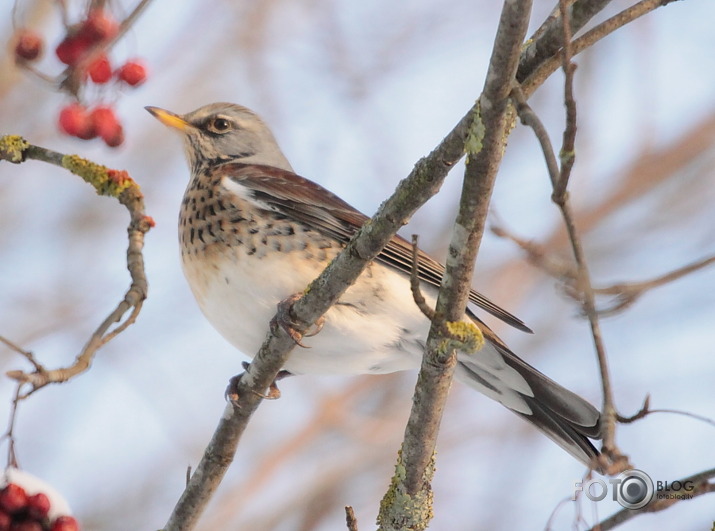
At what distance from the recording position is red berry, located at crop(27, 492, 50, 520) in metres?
2.77

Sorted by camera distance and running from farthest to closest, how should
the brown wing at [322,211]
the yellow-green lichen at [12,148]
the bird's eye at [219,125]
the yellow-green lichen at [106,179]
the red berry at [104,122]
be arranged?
1. the bird's eye at [219,125]
2. the brown wing at [322,211]
3. the yellow-green lichen at [106,179]
4. the red berry at [104,122]
5. the yellow-green lichen at [12,148]

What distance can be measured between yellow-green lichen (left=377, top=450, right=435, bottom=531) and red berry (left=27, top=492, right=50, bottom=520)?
1127 mm

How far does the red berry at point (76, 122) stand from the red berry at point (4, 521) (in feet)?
4.61

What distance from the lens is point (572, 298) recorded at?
2.13 m

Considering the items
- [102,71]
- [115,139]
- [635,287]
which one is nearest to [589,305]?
[635,287]

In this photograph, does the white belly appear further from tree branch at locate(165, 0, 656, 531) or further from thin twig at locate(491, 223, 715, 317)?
thin twig at locate(491, 223, 715, 317)

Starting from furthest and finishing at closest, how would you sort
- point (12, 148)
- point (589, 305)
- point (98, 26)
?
point (12, 148), point (98, 26), point (589, 305)

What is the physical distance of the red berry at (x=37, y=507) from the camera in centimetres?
277

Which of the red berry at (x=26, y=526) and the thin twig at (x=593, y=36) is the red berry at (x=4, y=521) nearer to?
the red berry at (x=26, y=526)

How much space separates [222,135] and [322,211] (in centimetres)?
118

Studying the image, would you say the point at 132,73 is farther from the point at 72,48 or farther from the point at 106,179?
the point at 106,179

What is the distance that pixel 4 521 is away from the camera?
107 inches

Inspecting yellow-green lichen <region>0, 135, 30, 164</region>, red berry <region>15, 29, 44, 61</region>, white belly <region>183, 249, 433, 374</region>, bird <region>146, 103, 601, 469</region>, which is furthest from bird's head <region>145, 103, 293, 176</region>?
red berry <region>15, 29, 44, 61</region>

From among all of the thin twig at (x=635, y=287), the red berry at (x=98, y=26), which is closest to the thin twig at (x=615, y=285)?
the thin twig at (x=635, y=287)
